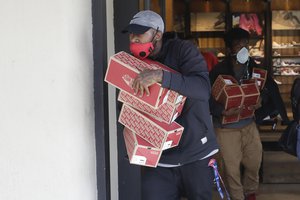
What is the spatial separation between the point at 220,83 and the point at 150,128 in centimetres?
179

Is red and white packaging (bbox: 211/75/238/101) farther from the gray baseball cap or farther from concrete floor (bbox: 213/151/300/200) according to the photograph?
the gray baseball cap

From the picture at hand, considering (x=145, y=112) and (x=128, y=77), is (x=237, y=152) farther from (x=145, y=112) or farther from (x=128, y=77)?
(x=128, y=77)

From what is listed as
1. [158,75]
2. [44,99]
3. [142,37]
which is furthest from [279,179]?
[44,99]

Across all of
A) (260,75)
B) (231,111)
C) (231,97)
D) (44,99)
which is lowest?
(231,111)

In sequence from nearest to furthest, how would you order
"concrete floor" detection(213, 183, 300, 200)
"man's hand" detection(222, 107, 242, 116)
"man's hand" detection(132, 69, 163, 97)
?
"man's hand" detection(132, 69, 163, 97) < "man's hand" detection(222, 107, 242, 116) < "concrete floor" detection(213, 183, 300, 200)

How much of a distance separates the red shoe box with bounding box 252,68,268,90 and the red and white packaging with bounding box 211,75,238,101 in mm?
285

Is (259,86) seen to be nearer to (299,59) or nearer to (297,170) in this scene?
(297,170)

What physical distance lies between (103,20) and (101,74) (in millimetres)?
283

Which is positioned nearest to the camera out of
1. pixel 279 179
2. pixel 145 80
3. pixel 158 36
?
pixel 145 80

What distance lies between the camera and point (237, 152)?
4609 mm

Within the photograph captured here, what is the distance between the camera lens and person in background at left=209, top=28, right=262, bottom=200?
14.9ft

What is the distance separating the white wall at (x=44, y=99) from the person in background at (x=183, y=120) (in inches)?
11.5

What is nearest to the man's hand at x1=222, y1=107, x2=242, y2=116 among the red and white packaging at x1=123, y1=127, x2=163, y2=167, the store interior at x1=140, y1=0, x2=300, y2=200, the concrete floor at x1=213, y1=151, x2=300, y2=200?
the concrete floor at x1=213, y1=151, x2=300, y2=200

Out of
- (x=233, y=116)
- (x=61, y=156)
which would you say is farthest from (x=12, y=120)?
(x=233, y=116)
